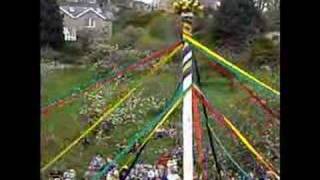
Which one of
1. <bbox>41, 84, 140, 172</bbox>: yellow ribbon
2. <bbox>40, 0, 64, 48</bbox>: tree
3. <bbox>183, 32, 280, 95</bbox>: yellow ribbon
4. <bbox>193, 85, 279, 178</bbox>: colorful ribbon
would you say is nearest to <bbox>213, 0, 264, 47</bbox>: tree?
<bbox>183, 32, 280, 95</bbox>: yellow ribbon

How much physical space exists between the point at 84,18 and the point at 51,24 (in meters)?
0.09

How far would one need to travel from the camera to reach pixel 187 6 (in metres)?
1.14

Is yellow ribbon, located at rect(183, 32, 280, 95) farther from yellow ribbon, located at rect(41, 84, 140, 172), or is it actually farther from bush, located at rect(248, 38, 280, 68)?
yellow ribbon, located at rect(41, 84, 140, 172)

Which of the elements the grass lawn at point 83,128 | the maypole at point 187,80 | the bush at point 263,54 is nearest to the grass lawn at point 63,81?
the grass lawn at point 83,128

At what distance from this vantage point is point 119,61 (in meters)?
1.19

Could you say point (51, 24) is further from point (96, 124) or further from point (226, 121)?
point (226, 121)

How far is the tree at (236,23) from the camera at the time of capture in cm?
116

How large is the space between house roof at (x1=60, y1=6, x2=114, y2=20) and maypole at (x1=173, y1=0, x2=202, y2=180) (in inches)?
6.3
